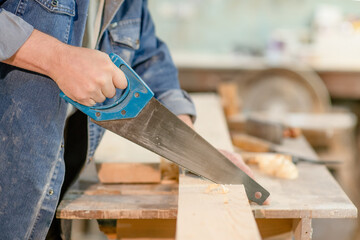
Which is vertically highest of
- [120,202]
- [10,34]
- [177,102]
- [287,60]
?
[10,34]

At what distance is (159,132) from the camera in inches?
51.5

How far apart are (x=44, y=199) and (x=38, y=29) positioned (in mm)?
465

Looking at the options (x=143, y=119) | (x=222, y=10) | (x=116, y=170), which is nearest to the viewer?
(x=143, y=119)

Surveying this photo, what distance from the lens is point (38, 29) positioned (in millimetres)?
1313

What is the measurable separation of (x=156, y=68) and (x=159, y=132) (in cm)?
43

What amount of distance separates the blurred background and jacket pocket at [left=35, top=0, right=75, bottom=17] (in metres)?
1.90

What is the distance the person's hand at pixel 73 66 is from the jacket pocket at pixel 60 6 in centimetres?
12

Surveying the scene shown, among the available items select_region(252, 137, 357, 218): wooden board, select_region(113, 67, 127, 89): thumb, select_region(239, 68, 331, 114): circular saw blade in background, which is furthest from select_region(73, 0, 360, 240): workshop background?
select_region(113, 67, 127, 89): thumb

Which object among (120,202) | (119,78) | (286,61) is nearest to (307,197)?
(120,202)

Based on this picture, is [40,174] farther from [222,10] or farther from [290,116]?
[222,10]

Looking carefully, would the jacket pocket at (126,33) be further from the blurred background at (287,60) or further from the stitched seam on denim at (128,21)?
the blurred background at (287,60)

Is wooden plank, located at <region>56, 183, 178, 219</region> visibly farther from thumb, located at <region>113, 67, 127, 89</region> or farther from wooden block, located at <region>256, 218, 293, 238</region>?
thumb, located at <region>113, 67, 127, 89</region>

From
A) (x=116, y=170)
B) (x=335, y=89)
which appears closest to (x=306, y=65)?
(x=335, y=89)

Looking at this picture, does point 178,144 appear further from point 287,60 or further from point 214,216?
point 287,60
